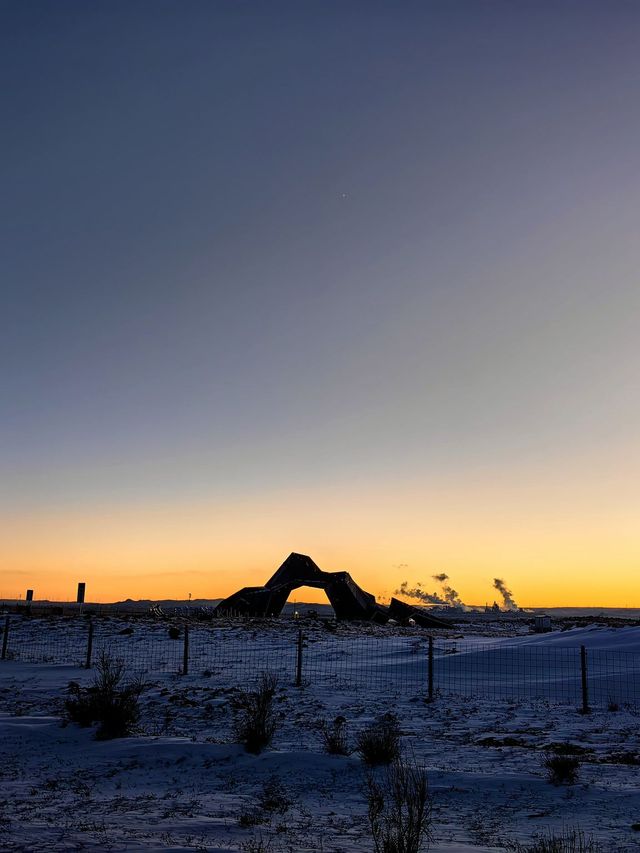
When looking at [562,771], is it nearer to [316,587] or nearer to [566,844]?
[566,844]

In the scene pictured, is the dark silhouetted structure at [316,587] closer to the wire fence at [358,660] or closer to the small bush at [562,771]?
the wire fence at [358,660]

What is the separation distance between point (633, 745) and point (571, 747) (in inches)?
55.4

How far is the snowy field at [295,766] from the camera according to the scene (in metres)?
7.97

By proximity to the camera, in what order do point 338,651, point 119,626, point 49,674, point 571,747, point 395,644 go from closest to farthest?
point 571,747, point 49,674, point 338,651, point 395,644, point 119,626

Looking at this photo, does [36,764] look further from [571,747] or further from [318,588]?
[318,588]

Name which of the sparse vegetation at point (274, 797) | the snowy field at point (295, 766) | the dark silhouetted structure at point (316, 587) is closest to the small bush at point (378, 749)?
the snowy field at point (295, 766)

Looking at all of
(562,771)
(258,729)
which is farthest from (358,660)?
(562,771)

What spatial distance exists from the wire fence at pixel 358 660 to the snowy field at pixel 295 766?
222 mm

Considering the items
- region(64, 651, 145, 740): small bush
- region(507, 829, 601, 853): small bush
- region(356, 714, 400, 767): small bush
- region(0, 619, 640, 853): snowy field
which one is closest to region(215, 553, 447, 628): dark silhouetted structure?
region(0, 619, 640, 853): snowy field

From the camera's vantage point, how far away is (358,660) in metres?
25.4

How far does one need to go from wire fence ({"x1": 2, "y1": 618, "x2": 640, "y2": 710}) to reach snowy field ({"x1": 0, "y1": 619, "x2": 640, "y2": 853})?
222 mm

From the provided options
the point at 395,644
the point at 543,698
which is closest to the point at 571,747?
the point at 543,698

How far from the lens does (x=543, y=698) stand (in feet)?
61.2

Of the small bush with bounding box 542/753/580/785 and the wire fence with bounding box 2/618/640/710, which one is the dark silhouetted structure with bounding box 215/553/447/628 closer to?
the wire fence with bounding box 2/618/640/710
